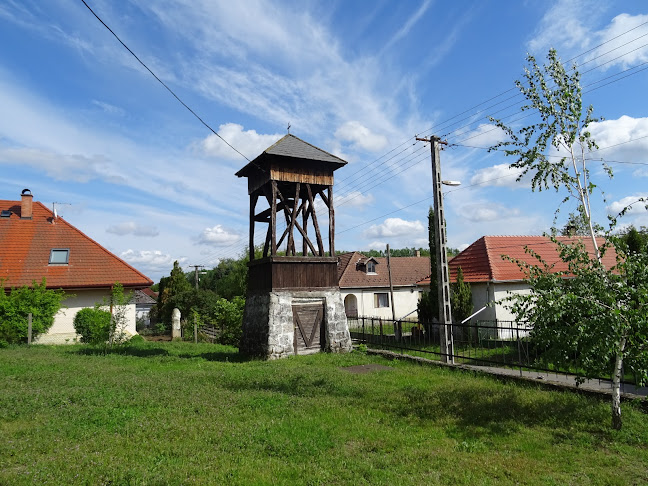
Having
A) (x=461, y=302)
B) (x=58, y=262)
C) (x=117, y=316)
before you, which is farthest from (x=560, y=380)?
(x=58, y=262)

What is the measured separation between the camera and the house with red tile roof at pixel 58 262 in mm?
20281

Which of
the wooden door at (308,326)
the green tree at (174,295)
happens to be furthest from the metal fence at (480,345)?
the green tree at (174,295)

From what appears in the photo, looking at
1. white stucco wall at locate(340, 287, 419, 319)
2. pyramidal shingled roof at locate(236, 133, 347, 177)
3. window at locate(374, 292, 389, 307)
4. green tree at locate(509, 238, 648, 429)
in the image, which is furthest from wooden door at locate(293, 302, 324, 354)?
window at locate(374, 292, 389, 307)

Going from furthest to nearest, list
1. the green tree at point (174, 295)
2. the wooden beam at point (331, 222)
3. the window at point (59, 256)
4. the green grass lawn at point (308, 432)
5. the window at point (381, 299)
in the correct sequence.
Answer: the window at point (381, 299) → the green tree at point (174, 295) → the window at point (59, 256) → the wooden beam at point (331, 222) → the green grass lawn at point (308, 432)

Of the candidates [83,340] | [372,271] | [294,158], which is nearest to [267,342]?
[294,158]

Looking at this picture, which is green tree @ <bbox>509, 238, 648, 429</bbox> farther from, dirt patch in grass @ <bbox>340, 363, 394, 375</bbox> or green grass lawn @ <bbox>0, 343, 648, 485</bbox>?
dirt patch in grass @ <bbox>340, 363, 394, 375</bbox>

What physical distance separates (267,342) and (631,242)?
1468cm

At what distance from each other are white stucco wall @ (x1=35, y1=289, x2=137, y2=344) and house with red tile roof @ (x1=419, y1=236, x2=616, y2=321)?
16254 mm

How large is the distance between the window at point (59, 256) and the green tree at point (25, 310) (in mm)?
2392

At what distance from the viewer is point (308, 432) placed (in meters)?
6.21

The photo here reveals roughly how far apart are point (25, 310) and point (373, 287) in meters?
23.1

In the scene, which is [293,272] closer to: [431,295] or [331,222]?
[331,222]

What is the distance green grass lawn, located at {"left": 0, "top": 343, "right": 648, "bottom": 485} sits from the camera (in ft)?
15.9

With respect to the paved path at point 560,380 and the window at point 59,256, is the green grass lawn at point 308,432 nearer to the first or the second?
the paved path at point 560,380
